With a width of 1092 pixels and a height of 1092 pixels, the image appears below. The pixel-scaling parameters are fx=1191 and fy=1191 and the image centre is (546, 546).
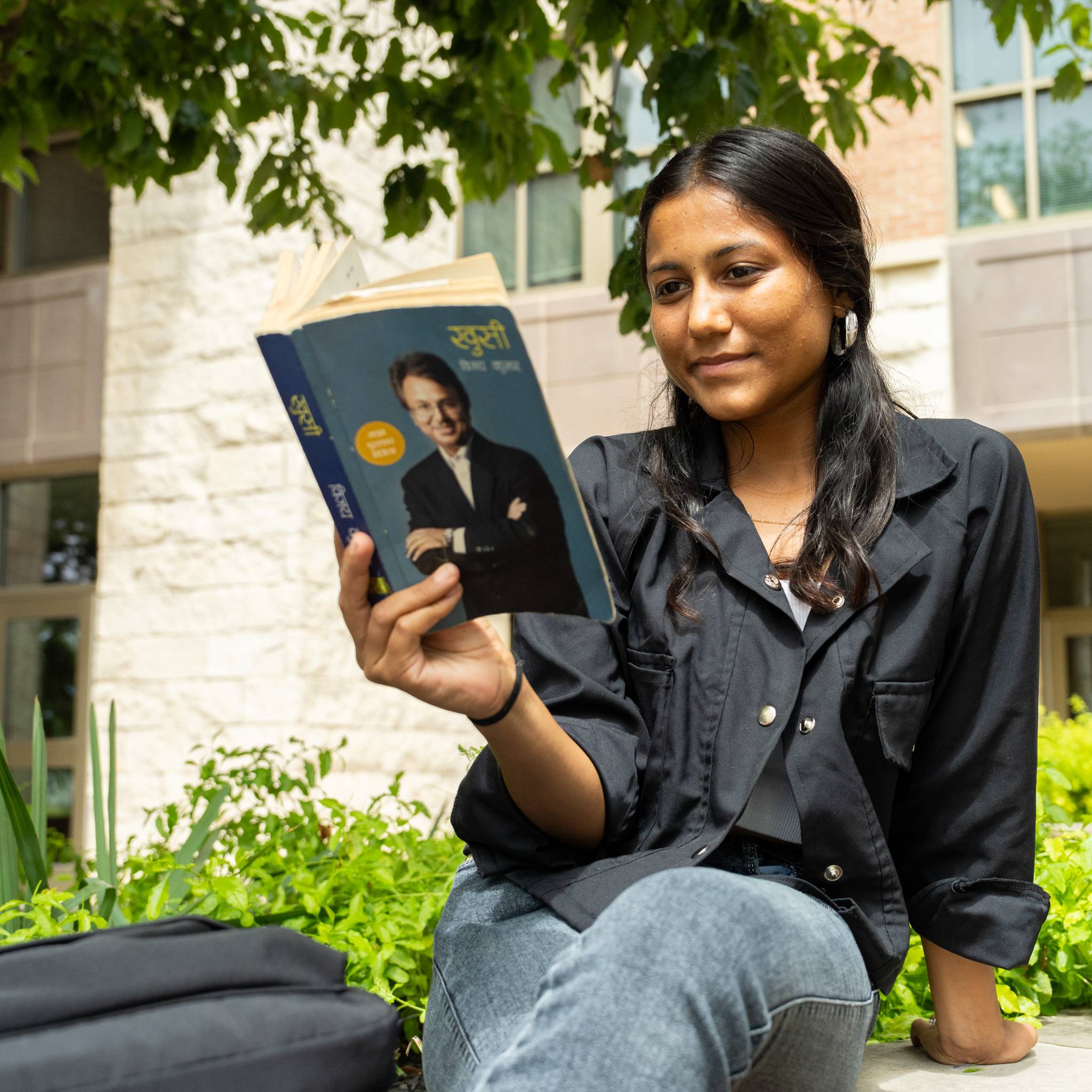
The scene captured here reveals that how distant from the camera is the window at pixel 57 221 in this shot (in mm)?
8102

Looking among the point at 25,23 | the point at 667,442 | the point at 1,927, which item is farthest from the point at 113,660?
the point at 667,442

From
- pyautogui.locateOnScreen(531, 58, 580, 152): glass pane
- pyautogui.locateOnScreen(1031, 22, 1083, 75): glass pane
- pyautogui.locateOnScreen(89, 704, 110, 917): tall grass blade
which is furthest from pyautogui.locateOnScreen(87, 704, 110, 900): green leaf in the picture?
pyautogui.locateOnScreen(1031, 22, 1083, 75): glass pane

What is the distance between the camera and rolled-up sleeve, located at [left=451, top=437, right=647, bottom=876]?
4.91 feet

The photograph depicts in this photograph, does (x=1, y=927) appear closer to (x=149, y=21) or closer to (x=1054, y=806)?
(x=1054, y=806)

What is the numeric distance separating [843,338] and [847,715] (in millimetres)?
616

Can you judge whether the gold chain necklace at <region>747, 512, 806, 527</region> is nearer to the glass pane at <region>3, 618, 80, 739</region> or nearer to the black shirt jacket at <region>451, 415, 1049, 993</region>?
the black shirt jacket at <region>451, 415, 1049, 993</region>

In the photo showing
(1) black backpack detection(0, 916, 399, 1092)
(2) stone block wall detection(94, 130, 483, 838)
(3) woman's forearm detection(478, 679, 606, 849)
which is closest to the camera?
(1) black backpack detection(0, 916, 399, 1092)

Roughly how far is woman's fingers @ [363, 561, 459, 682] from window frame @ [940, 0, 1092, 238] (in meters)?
6.12

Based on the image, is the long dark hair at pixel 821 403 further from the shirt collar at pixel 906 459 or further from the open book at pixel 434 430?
the open book at pixel 434 430

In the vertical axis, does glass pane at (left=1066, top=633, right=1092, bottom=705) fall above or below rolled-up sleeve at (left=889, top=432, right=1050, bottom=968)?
below

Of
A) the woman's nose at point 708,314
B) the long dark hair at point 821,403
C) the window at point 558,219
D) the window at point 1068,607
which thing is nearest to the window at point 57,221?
the window at point 558,219

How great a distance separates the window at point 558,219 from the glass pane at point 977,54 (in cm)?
183

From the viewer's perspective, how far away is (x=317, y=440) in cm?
122

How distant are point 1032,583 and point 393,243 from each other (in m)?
5.73
